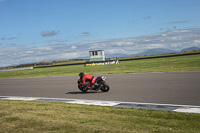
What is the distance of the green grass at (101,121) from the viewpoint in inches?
231

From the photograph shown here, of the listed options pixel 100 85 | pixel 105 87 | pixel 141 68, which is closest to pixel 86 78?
pixel 100 85

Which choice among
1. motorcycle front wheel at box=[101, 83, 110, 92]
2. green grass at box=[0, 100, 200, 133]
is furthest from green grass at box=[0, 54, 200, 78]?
green grass at box=[0, 100, 200, 133]

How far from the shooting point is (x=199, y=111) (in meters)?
7.16

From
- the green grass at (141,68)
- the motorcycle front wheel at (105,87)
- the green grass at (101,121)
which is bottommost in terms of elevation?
A: the green grass at (101,121)

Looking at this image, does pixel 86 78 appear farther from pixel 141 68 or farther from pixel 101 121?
pixel 141 68

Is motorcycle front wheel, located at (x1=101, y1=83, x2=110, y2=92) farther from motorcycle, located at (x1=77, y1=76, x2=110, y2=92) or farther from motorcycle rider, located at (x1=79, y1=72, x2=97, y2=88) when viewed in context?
motorcycle rider, located at (x1=79, y1=72, x2=97, y2=88)

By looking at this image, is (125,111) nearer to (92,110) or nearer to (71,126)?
(92,110)

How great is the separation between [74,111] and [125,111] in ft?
5.38

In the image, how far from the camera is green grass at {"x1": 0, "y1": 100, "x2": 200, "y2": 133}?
5.86 metres

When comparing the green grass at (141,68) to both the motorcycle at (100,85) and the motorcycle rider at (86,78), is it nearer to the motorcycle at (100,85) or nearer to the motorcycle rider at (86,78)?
the motorcycle at (100,85)

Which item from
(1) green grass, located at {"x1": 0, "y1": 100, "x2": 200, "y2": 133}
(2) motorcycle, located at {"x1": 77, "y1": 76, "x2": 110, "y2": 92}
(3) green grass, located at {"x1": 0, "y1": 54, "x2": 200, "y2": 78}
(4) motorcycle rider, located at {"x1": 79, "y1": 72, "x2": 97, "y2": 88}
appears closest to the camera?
(1) green grass, located at {"x1": 0, "y1": 100, "x2": 200, "y2": 133}

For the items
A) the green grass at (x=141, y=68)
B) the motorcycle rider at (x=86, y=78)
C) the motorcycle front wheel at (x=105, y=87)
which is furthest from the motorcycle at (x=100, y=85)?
the green grass at (x=141, y=68)

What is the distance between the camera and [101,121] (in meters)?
6.70

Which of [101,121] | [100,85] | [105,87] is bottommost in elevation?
[101,121]
